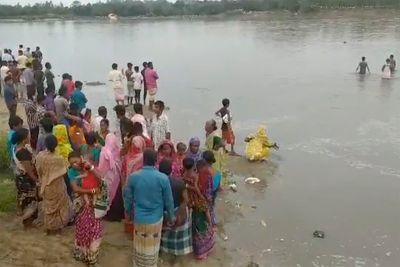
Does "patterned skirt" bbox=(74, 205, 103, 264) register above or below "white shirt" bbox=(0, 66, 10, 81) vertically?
below

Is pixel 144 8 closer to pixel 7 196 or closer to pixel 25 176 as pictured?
pixel 7 196

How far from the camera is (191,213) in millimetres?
6402

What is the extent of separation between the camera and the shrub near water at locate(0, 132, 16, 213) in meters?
7.30

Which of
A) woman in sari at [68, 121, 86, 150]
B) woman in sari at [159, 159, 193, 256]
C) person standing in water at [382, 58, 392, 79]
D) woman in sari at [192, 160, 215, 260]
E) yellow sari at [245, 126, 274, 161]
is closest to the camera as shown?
woman in sari at [159, 159, 193, 256]

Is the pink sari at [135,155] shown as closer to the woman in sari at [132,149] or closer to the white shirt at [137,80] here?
the woman in sari at [132,149]

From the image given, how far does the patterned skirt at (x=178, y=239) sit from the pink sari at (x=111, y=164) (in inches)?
37.6

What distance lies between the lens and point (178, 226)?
6.25m

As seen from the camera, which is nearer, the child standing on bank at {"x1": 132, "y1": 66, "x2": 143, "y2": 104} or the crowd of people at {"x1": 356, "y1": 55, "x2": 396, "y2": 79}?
the child standing on bank at {"x1": 132, "y1": 66, "x2": 143, "y2": 104}

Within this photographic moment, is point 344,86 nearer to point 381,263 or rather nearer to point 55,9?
point 381,263

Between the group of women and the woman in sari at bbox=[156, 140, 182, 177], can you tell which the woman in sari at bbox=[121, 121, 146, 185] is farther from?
the woman in sari at bbox=[156, 140, 182, 177]

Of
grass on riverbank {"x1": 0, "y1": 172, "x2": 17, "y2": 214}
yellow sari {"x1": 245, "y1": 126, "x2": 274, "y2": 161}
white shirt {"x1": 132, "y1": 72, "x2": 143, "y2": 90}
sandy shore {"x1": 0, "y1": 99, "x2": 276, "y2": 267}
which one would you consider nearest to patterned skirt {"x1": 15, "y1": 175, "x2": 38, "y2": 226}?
sandy shore {"x1": 0, "y1": 99, "x2": 276, "y2": 267}

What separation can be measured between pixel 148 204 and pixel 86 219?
853 mm

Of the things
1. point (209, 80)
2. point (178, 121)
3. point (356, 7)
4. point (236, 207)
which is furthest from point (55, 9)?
point (236, 207)

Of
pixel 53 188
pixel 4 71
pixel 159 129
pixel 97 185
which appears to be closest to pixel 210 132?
pixel 159 129
